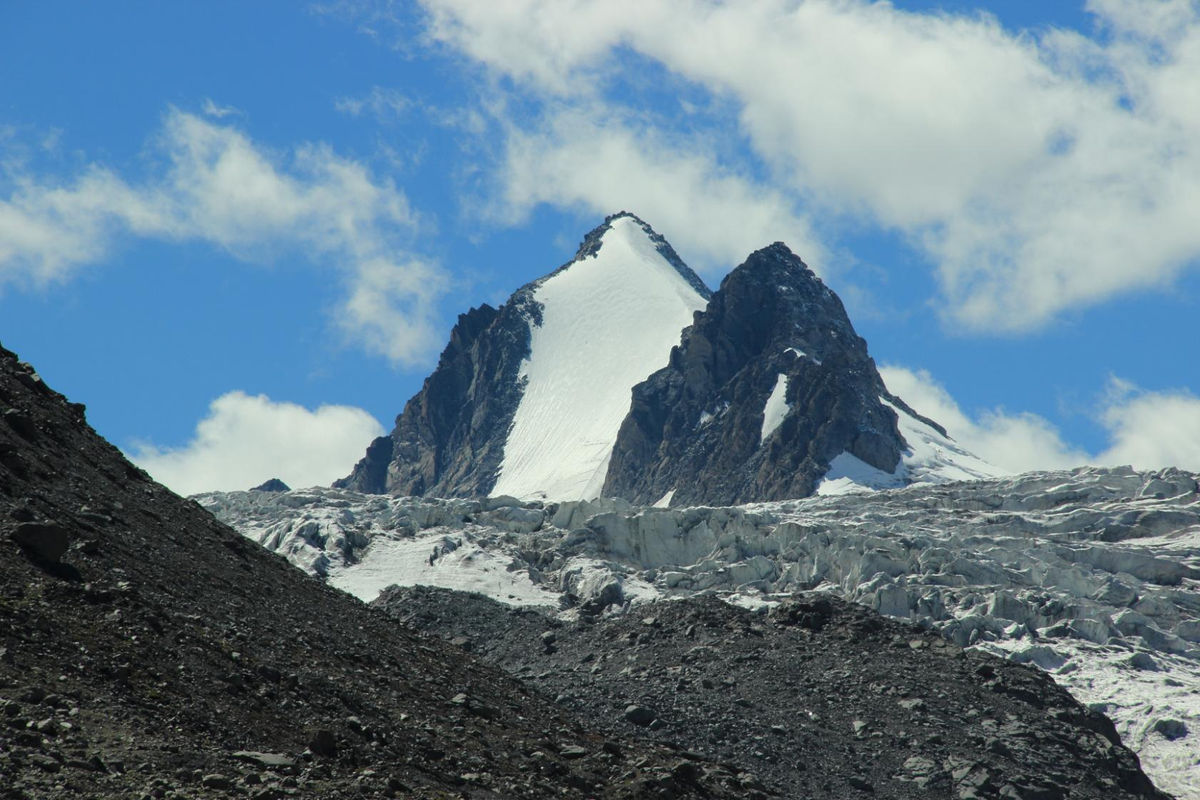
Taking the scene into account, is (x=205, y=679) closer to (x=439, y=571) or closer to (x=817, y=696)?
(x=817, y=696)

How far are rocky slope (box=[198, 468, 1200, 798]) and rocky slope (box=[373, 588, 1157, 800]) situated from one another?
28.1 feet

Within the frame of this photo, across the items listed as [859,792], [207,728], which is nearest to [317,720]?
[207,728]

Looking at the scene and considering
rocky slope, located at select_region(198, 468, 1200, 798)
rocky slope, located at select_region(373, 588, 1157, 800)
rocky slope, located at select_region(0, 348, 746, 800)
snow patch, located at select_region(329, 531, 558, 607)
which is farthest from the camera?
snow patch, located at select_region(329, 531, 558, 607)

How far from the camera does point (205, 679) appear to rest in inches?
1499

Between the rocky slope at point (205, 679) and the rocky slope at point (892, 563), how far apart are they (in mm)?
48383

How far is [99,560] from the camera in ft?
145

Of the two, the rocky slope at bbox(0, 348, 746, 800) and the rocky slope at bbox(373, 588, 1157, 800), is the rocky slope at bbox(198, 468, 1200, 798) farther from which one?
the rocky slope at bbox(0, 348, 746, 800)

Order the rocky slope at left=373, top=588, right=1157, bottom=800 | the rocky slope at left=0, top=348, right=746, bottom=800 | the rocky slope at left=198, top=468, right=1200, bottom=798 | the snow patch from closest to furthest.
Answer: the rocky slope at left=0, top=348, right=746, bottom=800
the rocky slope at left=373, top=588, right=1157, bottom=800
the rocky slope at left=198, top=468, right=1200, bottom=798
the snow patch

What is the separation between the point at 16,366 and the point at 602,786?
83.6 ft

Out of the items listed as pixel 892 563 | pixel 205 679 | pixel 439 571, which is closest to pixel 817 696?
pixel 892 563

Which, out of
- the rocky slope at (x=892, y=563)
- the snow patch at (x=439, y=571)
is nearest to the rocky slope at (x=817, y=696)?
the rocky slope at (x=892, y=563)

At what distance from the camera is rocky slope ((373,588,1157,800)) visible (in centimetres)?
7131

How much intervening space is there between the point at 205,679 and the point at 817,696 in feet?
153

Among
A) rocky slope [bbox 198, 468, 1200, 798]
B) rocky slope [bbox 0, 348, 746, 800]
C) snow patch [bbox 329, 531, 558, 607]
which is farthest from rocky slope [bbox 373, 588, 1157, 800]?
rocky slope [bbox 0, 348, 746, 800]
